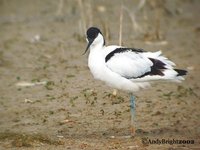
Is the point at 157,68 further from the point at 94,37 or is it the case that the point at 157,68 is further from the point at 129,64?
the point at 94,37

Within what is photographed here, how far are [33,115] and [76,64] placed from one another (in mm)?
2787

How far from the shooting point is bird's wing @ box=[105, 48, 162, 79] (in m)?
7.55

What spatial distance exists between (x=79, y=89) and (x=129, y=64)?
2.12m

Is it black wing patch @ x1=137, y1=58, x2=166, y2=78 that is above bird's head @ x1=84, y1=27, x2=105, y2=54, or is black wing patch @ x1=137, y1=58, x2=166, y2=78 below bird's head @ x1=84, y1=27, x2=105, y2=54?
below

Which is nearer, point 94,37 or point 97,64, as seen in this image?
point 97,64

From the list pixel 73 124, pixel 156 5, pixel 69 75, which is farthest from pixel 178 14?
pixel 73 124

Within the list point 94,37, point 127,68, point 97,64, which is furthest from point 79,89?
point 127,68

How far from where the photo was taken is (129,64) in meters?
7.57

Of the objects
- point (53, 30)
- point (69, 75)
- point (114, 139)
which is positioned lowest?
point (114, 139)

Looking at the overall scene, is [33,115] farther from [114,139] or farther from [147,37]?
[147,37]

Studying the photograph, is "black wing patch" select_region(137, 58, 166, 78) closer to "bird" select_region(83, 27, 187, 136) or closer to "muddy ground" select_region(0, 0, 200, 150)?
"bird" select_region(83, 27, 187, 136)

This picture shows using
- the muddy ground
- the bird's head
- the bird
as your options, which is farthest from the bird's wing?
the muddy ground

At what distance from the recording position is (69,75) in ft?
34.4

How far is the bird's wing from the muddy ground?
786 mm
